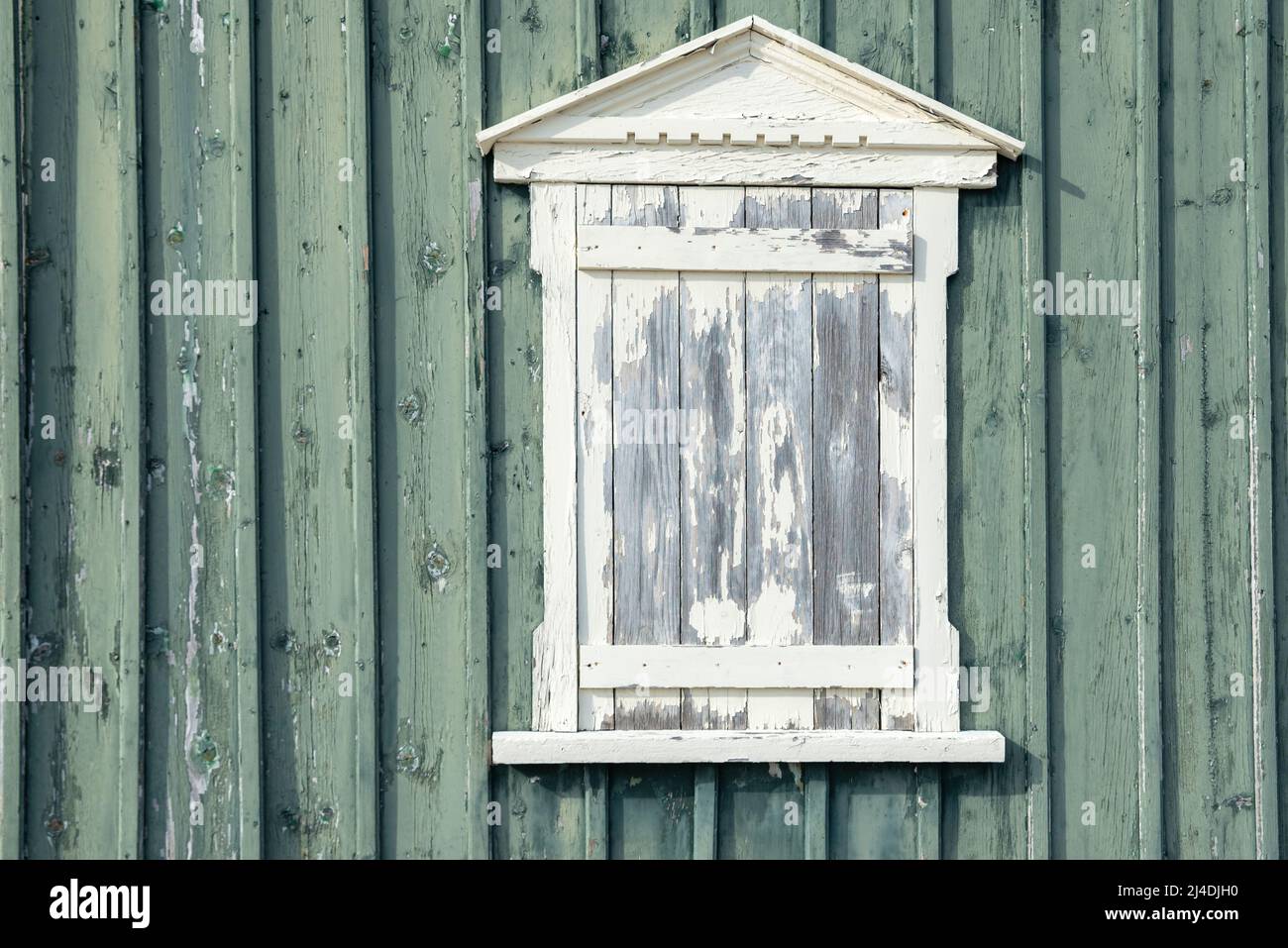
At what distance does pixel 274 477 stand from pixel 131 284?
0.65 metres

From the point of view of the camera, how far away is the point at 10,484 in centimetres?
277

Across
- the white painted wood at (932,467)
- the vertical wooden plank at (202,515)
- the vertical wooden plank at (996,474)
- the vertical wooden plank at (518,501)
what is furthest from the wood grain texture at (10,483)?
the vertical wooden plank at (996,474)

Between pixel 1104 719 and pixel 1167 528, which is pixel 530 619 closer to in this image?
pixel 1104 719

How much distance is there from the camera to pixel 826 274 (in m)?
2.87

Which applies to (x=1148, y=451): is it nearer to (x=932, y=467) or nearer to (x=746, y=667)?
(x=932, y=467)

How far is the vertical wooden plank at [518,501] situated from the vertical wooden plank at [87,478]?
0.96m

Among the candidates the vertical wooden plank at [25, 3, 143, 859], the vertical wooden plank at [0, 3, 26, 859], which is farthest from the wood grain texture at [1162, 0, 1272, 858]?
the vertical wooden plank at [0, 3, 26, 859]

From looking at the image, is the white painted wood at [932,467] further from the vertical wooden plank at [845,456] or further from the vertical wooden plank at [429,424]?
the vertical wooden plank at [429,424]

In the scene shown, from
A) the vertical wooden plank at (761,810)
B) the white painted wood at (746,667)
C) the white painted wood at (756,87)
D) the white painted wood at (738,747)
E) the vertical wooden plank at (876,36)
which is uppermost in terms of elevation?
the vertical wooden plank at (876,36)

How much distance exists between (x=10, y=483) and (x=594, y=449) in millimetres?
1585

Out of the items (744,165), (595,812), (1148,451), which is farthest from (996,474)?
(595,812)

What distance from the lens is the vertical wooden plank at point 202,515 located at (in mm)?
2830

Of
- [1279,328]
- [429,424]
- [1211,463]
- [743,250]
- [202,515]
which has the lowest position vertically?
[202,515]
